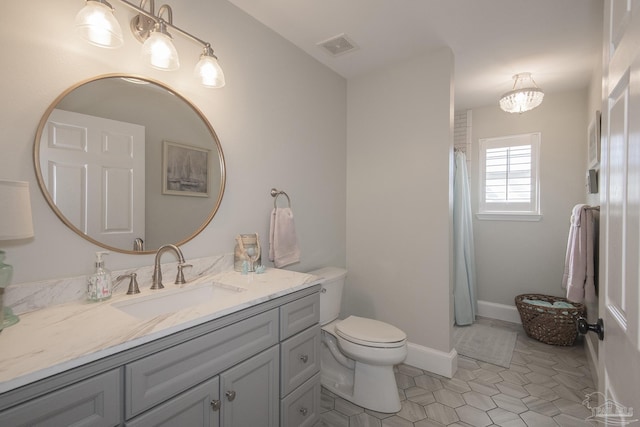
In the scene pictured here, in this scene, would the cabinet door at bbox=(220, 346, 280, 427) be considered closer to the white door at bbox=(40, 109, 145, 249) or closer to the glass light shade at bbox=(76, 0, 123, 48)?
the white door at bbox=(40, 109, 145, 249)

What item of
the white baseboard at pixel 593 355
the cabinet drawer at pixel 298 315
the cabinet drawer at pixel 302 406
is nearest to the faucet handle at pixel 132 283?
the cabinet drawer at pixel 298 315

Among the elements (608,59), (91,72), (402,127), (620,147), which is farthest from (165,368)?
(402,127)

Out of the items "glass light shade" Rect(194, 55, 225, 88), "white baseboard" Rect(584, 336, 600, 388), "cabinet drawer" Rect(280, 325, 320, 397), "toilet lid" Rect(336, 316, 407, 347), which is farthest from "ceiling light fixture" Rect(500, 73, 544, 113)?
"cabinet drawer" Rect(280, 325, 320, 397)

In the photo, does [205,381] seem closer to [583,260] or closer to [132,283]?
[132,283]

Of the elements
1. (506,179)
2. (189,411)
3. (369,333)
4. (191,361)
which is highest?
(506,179)

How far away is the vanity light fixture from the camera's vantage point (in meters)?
1.08

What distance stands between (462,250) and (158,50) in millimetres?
3220

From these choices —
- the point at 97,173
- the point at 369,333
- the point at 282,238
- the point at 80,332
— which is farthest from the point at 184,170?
the point at 369,333

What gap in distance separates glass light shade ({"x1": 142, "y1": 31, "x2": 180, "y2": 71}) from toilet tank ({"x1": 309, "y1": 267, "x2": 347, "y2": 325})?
1.55 metres

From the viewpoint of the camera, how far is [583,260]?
2213 millimetres

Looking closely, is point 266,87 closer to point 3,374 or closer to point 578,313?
point 3,374

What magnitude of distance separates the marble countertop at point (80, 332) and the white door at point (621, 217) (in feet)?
3.59

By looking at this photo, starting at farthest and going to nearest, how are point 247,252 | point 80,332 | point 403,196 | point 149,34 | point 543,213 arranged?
point 543,213 < point 403,196 < point 247,252 < point 149,34 < point 80,332

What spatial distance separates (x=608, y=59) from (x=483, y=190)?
291cm
